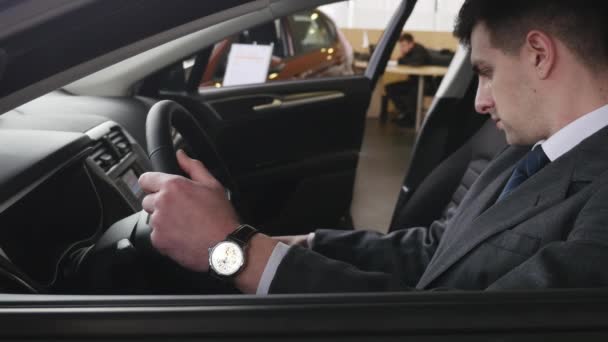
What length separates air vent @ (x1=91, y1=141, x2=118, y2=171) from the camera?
1510 millimetres

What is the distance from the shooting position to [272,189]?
2.57 meters

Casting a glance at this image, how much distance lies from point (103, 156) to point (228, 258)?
2.36ft

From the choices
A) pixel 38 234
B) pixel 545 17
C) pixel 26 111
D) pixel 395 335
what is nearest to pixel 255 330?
pixel 395 335

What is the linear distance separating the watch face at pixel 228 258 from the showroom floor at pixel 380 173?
108 inches

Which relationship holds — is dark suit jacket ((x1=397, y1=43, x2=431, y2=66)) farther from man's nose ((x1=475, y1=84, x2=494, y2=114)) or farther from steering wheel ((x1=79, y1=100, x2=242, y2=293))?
steering wheel ((x1=79, y1=100, x2=242, y2=293))

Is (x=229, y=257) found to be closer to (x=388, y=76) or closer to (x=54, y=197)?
(x=54, y=197)

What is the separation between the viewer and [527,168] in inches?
48.4

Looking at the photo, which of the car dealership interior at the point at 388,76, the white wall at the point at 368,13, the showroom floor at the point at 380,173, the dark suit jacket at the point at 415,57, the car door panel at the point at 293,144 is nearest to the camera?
the car door panel at the point at 293,144

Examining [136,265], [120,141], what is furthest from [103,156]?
[136,265]

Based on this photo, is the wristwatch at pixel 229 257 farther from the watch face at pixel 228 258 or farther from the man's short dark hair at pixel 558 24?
the man's short dark hair at pixel 558 24

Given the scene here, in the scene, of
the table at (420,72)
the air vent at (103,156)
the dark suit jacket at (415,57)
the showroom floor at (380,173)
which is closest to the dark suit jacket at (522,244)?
the air vent at (103,156)

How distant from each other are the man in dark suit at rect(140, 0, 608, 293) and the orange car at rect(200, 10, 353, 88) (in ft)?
10.2

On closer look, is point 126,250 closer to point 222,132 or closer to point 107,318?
point 107,318

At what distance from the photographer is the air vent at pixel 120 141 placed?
5.39 feet
